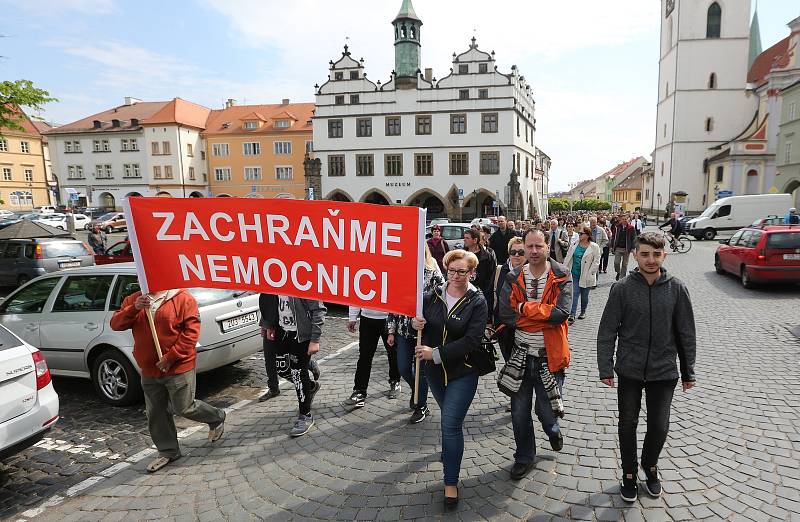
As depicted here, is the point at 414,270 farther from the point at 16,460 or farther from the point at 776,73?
the point at 776,73

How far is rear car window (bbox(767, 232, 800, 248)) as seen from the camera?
37.6ft

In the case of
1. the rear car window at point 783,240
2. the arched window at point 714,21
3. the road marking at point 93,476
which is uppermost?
the arched window at point 714,21

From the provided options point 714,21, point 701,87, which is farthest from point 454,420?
point 714,21

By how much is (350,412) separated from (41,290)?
4.37 metres

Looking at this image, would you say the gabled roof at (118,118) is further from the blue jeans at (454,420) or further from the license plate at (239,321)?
the blue jeans at (454,420)

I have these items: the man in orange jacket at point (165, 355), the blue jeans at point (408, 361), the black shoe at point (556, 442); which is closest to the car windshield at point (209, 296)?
the man in orange jacket at point (165, 355)

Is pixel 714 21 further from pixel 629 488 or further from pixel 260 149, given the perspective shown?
pixel 629 488

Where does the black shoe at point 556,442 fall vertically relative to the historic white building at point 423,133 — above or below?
below

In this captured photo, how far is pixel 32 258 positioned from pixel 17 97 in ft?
14.6

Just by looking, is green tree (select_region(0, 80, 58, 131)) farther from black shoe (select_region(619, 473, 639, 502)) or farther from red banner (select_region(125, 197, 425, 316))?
black shoe (select_region(619, 473, 639, 502))

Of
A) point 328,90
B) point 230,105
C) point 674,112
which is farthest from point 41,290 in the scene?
point 230,105

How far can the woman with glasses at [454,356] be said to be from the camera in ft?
11.5

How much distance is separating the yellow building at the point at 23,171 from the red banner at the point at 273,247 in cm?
6709

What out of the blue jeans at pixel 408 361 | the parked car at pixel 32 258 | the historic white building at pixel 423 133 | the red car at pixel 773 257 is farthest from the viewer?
the historic white building at pixel 423 133
